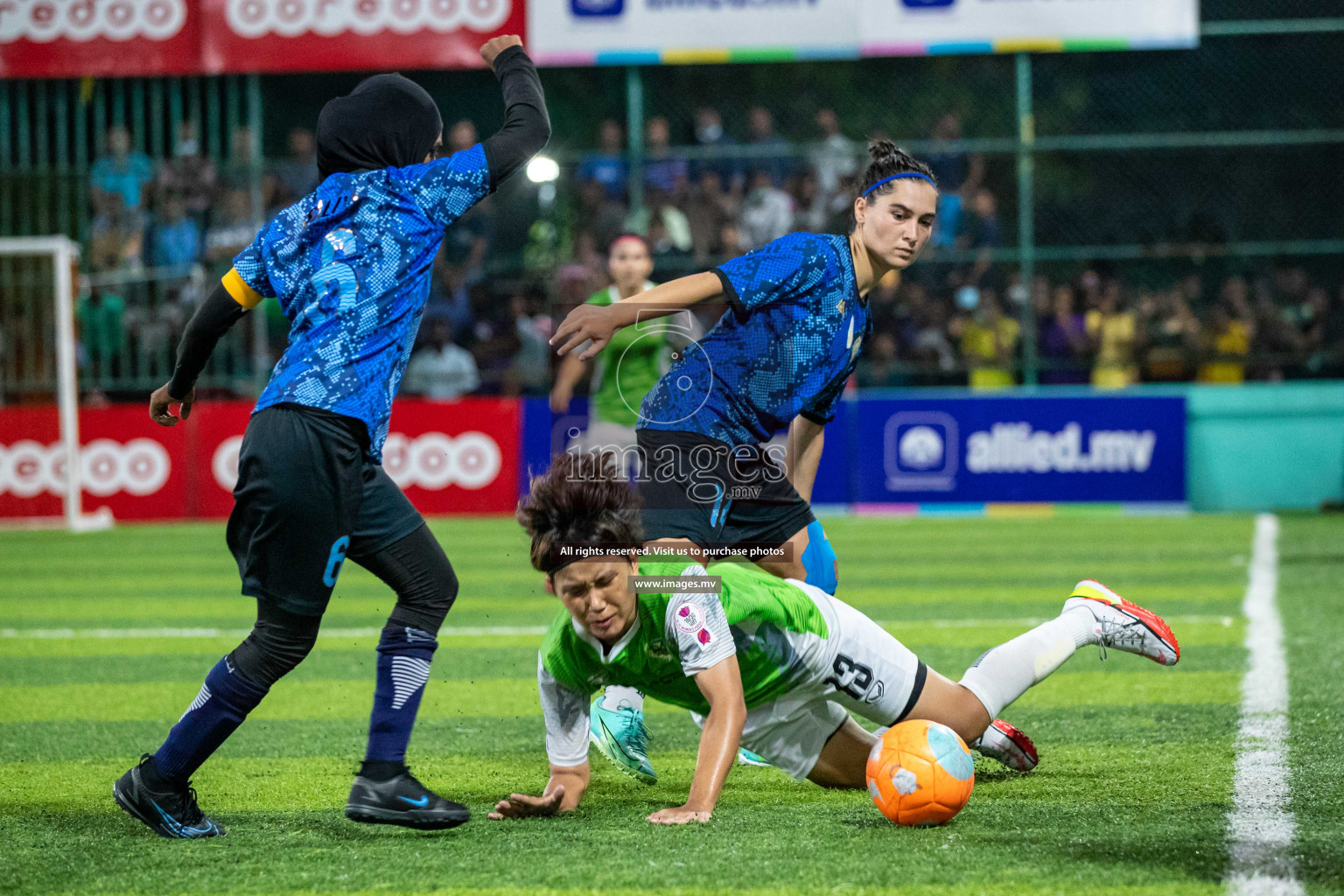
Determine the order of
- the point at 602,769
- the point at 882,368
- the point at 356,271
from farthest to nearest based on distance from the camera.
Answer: the point at 882,368 → the point at 602,769 → the point at 356,271

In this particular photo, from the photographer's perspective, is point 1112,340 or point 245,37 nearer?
point 1112,340

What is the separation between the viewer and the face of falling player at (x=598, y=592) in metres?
3.77

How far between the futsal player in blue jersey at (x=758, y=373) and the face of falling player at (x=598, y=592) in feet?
1.83

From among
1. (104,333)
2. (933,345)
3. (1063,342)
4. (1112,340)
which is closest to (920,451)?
(933,345)

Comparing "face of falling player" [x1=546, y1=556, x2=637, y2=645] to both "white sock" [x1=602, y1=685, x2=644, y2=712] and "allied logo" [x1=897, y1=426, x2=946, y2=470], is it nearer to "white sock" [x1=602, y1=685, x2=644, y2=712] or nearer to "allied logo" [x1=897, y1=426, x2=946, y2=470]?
"white sock" [x1=602, y1=685, x2=644, y2=712]

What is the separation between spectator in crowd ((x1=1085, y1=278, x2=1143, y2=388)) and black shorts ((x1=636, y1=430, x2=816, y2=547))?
37.4 ft

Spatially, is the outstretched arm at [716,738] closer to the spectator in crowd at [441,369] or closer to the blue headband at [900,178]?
the blue headband at [900,178]

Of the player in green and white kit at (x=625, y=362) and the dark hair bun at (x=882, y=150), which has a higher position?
the dark hair bun at (x=882, y=150)

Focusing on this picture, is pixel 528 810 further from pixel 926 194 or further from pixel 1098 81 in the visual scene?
pixel 1098 81

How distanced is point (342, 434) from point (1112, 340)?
42.8ft

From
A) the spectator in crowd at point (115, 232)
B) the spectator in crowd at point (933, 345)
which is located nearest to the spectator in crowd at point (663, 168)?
the spectator in crowd at point (933, 345)

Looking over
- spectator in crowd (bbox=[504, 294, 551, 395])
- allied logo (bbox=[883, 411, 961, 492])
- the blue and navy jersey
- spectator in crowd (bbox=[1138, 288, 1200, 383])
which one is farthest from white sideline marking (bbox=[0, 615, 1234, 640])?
spectator in crowd (bbox=[1138, 288, 1200, 383])

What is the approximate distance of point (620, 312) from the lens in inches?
156

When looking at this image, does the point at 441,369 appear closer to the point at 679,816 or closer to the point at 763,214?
the point at 763,214
